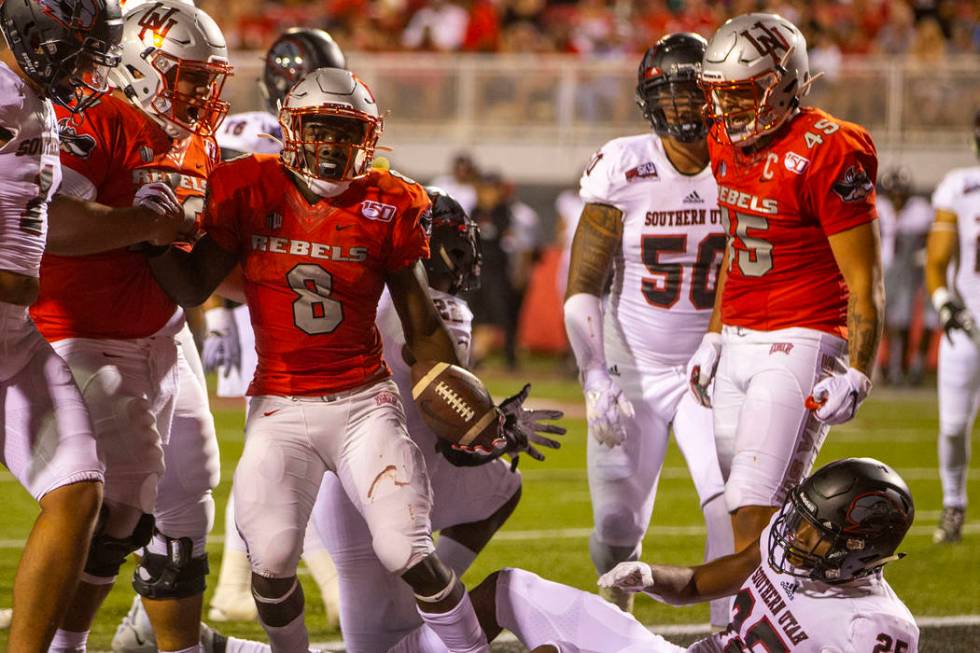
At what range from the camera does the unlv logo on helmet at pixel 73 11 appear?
150 inches

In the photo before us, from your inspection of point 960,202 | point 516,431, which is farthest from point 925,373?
point 516,431

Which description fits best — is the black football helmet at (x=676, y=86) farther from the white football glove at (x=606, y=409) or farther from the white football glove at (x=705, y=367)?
the white football glove at (x=606, y=409)

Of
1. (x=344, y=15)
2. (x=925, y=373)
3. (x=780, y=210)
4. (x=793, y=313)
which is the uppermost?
(x=780, y=210)

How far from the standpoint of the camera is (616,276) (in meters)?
5.34

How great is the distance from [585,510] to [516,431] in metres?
3.88

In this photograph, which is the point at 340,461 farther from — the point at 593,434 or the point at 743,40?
the point at 743,40

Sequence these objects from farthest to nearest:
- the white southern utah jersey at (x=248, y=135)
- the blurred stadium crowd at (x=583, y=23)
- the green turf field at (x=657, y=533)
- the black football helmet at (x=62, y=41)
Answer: the blurred stadium crowd at (x=583, y=23) < the white southern utah jersey at (x=248, y=135) < the green turf field at (x=657, y=533) < the black football helmet at (x=62, y=41)

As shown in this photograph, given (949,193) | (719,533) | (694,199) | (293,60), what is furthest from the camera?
(949,193)

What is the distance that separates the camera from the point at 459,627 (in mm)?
3820

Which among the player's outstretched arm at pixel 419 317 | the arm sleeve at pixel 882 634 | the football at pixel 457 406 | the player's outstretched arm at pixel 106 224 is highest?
the player's outstretched arm at pixel 106 224

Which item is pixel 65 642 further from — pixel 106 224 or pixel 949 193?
pixel 949 193

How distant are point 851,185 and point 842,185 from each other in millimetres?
26

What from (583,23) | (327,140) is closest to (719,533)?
(327,140)

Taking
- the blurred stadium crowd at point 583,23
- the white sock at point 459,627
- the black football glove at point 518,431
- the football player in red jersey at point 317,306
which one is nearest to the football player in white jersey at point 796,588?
the white sock at point 459,627
